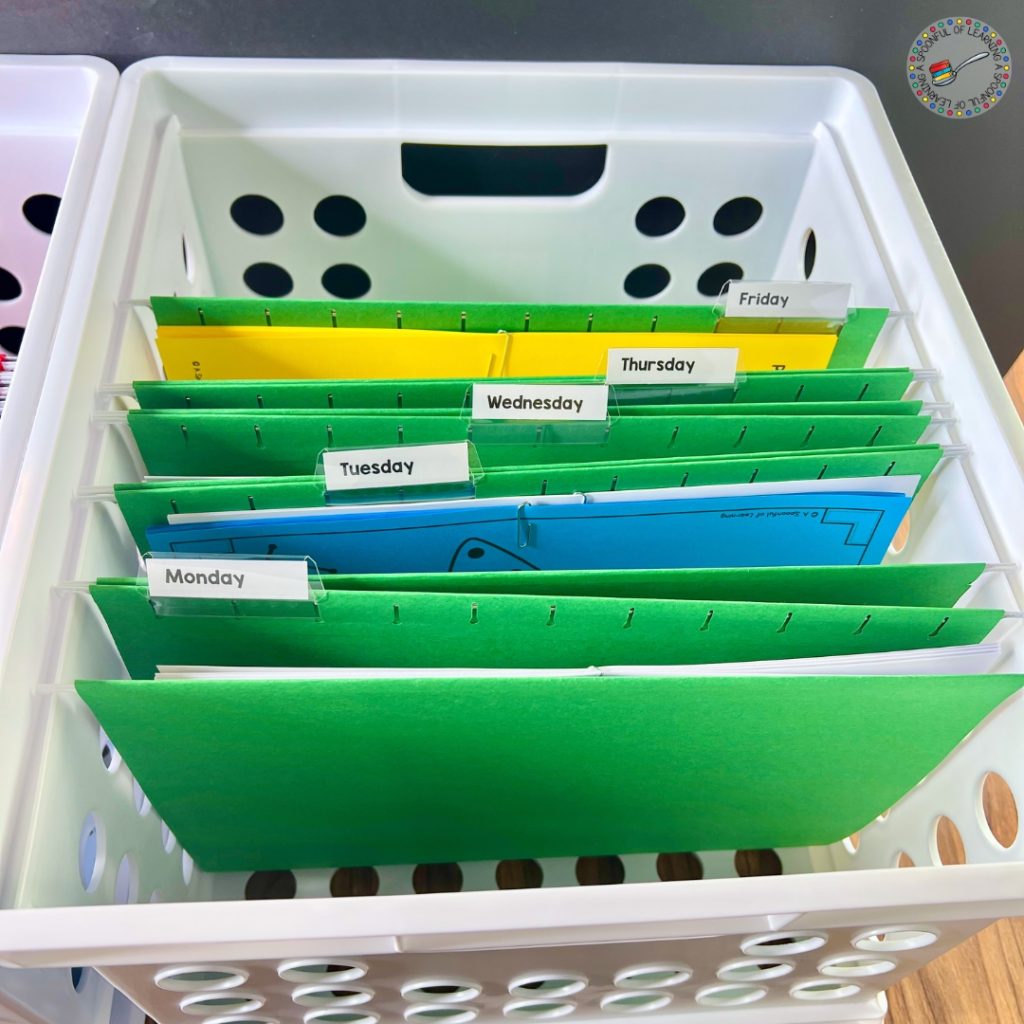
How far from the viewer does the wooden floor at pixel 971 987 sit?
3.12ft

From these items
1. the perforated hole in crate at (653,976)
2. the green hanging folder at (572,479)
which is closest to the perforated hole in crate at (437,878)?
the perforated hole in crate at (653,976)

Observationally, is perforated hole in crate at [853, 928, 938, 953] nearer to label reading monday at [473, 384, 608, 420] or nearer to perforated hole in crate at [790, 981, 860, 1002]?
perforated hole in crate at [790, 981, 860, 1002]

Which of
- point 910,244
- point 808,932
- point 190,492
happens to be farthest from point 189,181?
point 808,932

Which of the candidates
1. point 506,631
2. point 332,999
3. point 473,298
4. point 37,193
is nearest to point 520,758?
point 506,631

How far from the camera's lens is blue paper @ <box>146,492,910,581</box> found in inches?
22.7

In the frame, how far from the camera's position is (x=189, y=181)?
81cm

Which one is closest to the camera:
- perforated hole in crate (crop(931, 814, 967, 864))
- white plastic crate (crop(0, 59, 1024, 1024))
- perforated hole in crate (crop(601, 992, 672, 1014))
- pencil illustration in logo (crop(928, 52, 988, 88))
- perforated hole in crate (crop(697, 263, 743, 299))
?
white plastic crate (crop(0, 59, 1024, 1024))

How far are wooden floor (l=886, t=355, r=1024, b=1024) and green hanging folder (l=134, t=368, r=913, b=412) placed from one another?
665 millimetres

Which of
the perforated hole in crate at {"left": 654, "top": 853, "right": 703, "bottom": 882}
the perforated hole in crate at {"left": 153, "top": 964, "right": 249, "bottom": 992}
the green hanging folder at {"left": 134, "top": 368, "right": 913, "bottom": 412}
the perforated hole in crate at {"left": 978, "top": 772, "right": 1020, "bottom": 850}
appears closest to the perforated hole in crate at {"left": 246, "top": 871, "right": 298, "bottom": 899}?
the perforated hole in crate at {"left": 153, "top": 964, "right": 249, "bottom": 992}

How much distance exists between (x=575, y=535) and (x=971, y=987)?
743 mm

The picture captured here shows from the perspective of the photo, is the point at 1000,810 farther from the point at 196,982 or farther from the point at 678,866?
the point at 196,982

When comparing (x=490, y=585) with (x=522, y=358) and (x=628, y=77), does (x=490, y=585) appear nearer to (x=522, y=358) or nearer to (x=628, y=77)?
(x=522, y=358)

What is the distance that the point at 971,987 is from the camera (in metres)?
0.97

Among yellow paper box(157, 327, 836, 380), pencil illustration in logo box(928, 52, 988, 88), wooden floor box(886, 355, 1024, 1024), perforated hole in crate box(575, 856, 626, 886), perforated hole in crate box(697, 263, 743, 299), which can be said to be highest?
pencil illustration in logo box(928, 52, 988, 88)
